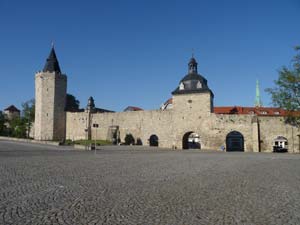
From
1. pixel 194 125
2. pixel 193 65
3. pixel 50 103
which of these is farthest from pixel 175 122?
pixel 50 103

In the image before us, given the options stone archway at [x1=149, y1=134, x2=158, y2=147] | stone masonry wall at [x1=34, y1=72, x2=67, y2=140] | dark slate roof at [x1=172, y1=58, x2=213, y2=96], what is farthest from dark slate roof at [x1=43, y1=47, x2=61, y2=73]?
dark slate roof at [x1=172, y1=58, x2=213, y2=96]

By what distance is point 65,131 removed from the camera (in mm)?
45812

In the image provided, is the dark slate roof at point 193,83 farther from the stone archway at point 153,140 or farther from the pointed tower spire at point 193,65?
the stone archway at point 153,140

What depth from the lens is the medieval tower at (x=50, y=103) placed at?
43344 millimetres

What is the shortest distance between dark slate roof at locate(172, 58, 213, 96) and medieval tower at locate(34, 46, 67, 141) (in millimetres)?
19016

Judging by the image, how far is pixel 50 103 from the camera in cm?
4378

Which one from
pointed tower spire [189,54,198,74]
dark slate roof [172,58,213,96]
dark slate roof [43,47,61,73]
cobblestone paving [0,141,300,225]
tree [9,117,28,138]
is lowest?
cobblestone paving [0,141,300,225]

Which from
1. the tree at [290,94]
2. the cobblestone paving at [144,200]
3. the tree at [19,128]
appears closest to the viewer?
the cobblestone paving at [144,200]

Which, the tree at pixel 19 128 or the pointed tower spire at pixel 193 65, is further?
the tree at pixel 19 128

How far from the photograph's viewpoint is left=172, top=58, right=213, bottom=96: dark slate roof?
3541 centimetres

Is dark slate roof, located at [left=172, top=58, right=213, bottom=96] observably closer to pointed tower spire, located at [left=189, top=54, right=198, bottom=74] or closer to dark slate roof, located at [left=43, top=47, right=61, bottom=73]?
pointed tower spire, located at [left=189, top=54, right=198, bottom=74]

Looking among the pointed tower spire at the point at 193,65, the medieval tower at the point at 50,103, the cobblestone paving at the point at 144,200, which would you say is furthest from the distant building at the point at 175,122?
the cobblestone paving at the point at 144,200

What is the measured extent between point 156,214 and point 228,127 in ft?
96.4

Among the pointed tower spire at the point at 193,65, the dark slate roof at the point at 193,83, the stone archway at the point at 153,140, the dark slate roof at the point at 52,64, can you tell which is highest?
the dark slate roof at the point at 52,64
